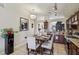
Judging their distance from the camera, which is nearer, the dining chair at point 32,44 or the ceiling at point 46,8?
the ceiling at point 46,8

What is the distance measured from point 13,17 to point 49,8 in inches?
26.0

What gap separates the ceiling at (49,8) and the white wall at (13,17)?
0.37 ft

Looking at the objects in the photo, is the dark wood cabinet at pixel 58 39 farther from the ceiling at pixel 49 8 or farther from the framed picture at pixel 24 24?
the framed picture at pixel 24 24

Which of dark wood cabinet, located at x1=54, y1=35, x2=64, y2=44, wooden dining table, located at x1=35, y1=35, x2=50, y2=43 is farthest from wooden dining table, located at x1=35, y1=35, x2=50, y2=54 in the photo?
dark wood cabinet, located at x1=54, y1=35, x2=64, y2=44

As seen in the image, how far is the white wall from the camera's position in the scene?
7.14ft

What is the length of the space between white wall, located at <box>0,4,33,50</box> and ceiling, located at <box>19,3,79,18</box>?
0.37ft

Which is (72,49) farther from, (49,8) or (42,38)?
(49,8)

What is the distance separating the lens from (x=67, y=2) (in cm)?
218

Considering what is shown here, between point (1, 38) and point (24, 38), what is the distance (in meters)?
0.40

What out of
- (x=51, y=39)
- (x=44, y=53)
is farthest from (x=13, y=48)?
(x=51, y=39)

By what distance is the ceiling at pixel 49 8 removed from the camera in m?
2.16

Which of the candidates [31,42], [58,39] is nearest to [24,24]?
[31,42]

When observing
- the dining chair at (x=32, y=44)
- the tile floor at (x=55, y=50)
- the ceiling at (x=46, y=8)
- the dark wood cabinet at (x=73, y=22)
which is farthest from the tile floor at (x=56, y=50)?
the ceiling at (x=46, y=8)

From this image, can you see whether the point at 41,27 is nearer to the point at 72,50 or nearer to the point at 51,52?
the point at 51,52
